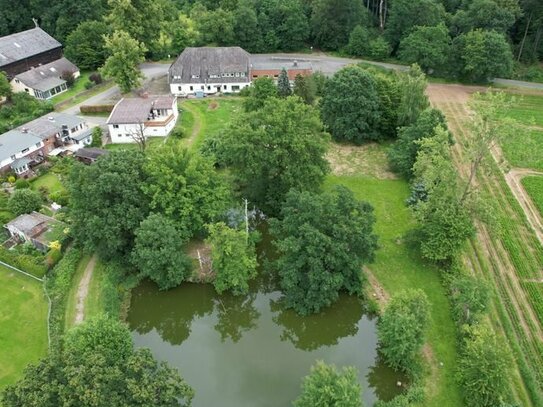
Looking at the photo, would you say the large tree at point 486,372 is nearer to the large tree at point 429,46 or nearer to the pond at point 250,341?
the pond at point 250,341

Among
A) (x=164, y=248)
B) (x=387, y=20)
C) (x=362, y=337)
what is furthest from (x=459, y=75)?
(x=164, y=248)

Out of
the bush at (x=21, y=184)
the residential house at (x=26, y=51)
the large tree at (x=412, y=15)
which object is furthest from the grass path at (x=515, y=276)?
the residential house at (x=26, y=51)

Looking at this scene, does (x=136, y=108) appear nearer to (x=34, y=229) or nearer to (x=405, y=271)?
(x=34, y=229)

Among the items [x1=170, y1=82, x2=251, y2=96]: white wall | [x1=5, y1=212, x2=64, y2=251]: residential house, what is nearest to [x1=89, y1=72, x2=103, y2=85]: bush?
[x1=170, y1=82, x2=251, y2=96]: white wall

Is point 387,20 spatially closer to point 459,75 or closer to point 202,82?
point 459,75

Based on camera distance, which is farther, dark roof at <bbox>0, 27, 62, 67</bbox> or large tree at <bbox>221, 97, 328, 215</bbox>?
dark roof at <bbox>0, 27, 62, 67</bbox>

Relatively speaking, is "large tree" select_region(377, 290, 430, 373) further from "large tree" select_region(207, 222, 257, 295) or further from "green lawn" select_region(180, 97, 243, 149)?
"green lawn" select_region(180, 97, 243, 149)
